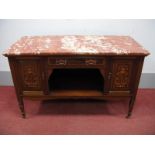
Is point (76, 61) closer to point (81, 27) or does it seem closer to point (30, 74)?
point (30, 74)

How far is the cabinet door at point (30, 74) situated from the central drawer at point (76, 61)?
128 mm

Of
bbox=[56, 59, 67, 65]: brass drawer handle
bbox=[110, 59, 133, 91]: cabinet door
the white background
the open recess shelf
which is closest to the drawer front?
bbox=[56, 59, 67, 65]: brass drawer handle

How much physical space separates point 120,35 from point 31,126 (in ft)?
4.23

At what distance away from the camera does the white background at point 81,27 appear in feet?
6.08

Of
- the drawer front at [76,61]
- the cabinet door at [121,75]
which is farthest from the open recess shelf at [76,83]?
the drawer front at [76,61]

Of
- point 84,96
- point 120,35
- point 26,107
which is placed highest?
point 120,35

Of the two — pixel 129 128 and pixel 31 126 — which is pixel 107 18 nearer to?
pixel 129 128

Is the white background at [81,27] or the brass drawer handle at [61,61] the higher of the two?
the white background at [81,27]

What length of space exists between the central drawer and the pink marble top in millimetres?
59

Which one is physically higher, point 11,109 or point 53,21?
point 53,21

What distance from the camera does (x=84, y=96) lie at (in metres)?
1.59

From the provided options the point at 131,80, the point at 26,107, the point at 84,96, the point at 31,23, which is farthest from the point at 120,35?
the point at 26,107

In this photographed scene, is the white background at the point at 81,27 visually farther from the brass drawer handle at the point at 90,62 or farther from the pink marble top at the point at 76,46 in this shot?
the brass drawer handle at the point at 90,62

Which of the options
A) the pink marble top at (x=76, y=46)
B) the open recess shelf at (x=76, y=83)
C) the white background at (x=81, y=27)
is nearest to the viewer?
the pink marble top at (x=76, y=46)
